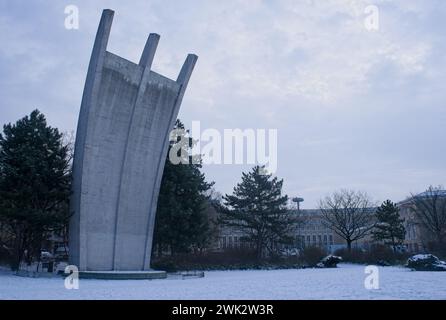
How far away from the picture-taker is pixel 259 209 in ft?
114

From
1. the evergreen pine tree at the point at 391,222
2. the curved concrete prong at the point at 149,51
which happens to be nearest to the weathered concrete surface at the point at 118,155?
the curved concrete prong at the point at 149,51

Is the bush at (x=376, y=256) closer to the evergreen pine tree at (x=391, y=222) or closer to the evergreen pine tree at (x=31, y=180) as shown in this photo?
the evergreen pine tree at (x=391, y=222)

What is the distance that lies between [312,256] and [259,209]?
5.54 m

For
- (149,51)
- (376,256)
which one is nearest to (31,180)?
(149,51)

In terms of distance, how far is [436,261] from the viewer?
22.1 meters

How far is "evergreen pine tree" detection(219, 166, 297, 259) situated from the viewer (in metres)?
34.7

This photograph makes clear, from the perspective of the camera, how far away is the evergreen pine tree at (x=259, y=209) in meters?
34.7

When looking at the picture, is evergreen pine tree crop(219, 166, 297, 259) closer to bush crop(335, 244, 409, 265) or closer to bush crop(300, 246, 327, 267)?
bush crop(300, 246, 327, 267)

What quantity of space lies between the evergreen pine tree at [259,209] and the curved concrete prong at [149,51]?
16985 millimetres

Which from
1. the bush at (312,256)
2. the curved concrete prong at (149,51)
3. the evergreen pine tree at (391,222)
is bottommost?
the bush at (312,256)

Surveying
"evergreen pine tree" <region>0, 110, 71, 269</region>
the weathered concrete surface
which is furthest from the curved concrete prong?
"evergreen pine tree" <region>0, 110, 71, 269</region>
